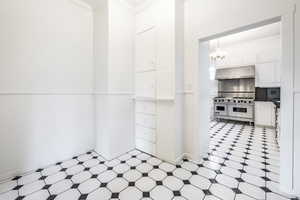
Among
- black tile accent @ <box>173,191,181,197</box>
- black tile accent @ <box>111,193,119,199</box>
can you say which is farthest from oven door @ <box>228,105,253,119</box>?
black tile accent @ <box>111,193,119,199</box>

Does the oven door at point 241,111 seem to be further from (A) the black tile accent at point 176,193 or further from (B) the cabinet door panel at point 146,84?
(A) the black tile accent at point 176,193

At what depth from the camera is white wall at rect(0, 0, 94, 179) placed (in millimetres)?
1919

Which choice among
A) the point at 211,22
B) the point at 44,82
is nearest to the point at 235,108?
the point at 211,22

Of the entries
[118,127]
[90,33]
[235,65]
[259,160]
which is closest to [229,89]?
[235,65]

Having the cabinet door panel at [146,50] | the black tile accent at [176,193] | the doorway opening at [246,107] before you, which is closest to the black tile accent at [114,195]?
the black tile accent at [176,193]

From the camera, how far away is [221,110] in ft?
17.6

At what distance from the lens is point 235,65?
5.05 metres

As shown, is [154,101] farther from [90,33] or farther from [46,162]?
[46,162]

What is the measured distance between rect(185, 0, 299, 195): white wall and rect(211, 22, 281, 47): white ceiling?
109 inches

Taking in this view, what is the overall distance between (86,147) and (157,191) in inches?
69.1

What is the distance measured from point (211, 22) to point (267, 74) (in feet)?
12.0

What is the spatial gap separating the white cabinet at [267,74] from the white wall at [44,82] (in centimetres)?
509

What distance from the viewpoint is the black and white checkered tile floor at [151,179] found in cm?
163

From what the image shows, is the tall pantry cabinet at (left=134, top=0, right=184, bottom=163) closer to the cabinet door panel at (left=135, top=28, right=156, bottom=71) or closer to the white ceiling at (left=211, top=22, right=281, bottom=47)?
the cabinet door panel at (left=135, top=28, right=156, bottom=71)
